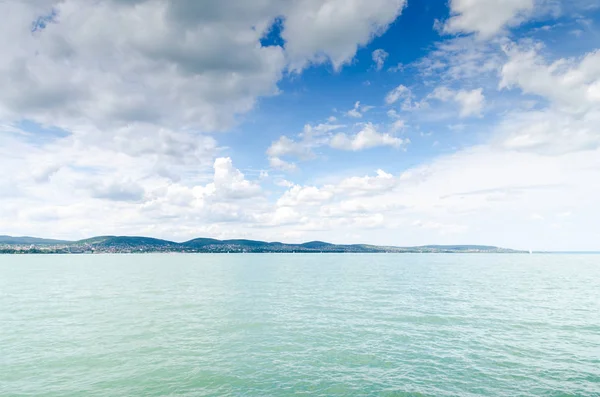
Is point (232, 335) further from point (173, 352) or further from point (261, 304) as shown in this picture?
point (261, 304)

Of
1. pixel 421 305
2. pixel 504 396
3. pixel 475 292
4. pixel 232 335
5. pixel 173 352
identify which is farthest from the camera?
pixel 475 292

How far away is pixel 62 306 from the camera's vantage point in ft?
225

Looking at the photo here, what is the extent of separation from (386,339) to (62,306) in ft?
204

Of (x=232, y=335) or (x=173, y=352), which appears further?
(x=232, y=335)

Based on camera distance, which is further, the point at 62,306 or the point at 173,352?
the point at 62,306

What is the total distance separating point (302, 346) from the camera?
136 feet

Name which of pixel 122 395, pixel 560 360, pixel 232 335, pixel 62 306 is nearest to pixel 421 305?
pixel 560 360

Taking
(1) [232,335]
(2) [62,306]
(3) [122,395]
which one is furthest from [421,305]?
(2) [62,306]

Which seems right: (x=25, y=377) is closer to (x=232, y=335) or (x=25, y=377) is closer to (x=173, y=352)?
(x=173, y=352)

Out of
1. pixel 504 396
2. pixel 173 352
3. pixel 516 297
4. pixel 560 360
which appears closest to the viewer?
pixel 504 396

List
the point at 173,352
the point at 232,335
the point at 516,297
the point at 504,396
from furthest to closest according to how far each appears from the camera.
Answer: the point at 516,297 → the point at 232,335 → the point at 173,352 → the point at 504,396

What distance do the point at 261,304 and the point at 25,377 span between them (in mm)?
42826

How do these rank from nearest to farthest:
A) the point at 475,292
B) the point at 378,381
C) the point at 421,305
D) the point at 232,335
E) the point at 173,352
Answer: the point at 378,381
the point at 173,352
the point at 232,335
the point at 421,305
the point at 475,292

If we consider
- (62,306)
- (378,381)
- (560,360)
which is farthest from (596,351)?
(62,306)
